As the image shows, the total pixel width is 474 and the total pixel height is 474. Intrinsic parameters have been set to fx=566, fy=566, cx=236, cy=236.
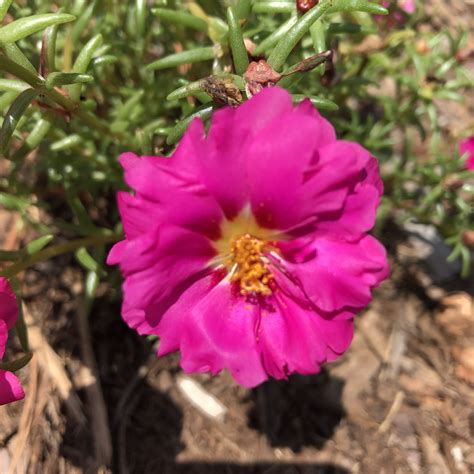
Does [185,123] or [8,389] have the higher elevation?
[185,123]

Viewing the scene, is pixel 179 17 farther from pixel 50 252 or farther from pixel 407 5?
pixel 407 5

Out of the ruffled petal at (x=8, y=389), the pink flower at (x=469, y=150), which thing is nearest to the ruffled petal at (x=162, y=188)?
the ruffled petal at (x=8, y=389)

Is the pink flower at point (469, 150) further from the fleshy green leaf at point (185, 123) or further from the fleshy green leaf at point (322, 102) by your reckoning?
the fleshy green leaf at point (185, 123)

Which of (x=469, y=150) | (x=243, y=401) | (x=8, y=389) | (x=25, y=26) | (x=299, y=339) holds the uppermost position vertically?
(x=25, y=26)

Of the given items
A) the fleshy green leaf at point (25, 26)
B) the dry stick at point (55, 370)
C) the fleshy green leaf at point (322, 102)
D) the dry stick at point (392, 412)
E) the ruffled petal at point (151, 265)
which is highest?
the fleshy green leaf at point (25, 26)

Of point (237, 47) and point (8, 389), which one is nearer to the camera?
point (8, 389)

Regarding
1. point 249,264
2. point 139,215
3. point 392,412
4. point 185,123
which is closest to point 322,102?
point 185,123

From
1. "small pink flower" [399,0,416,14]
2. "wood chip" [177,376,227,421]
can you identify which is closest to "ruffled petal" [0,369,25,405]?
"wood chip" [177,376,227,421]

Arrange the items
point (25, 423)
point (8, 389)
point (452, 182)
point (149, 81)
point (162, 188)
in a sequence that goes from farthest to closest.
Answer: point (452, 182), point (149, 81), point (25, 423), point (8, 389), point (162, 188)
